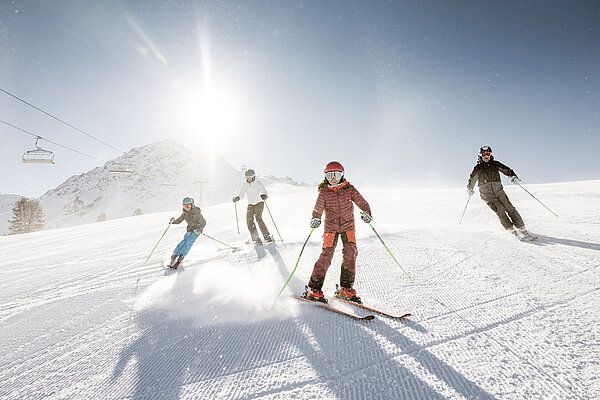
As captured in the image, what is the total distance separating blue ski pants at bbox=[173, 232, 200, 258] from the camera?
5.54 meters

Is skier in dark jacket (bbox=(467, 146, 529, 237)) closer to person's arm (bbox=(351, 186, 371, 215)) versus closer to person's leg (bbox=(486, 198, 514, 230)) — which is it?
person's leg (bbox=(486, 198, 514, 230))

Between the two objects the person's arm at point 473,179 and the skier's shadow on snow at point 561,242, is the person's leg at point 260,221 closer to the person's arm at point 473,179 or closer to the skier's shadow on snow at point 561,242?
the person's arm at point 473,179

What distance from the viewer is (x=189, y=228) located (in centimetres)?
595

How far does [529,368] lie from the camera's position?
68.7 inches

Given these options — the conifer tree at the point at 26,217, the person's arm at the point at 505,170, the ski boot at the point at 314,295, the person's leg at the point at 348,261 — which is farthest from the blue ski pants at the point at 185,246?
the conifer tree at the point at 26,217

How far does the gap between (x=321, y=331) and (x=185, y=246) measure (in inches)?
167

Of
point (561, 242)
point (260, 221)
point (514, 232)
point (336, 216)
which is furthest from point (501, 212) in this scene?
point (260, 221)

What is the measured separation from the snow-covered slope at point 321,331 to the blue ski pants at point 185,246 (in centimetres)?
59

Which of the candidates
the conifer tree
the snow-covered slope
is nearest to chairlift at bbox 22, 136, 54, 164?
the snow-covered slope

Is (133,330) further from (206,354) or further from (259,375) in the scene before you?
(259,375)

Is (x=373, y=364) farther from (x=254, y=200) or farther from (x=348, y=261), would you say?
(x=254, y=200)

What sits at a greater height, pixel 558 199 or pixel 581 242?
pixel 558 199

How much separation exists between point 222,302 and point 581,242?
20.1ft

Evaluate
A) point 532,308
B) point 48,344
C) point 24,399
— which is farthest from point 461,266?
point 48,344
